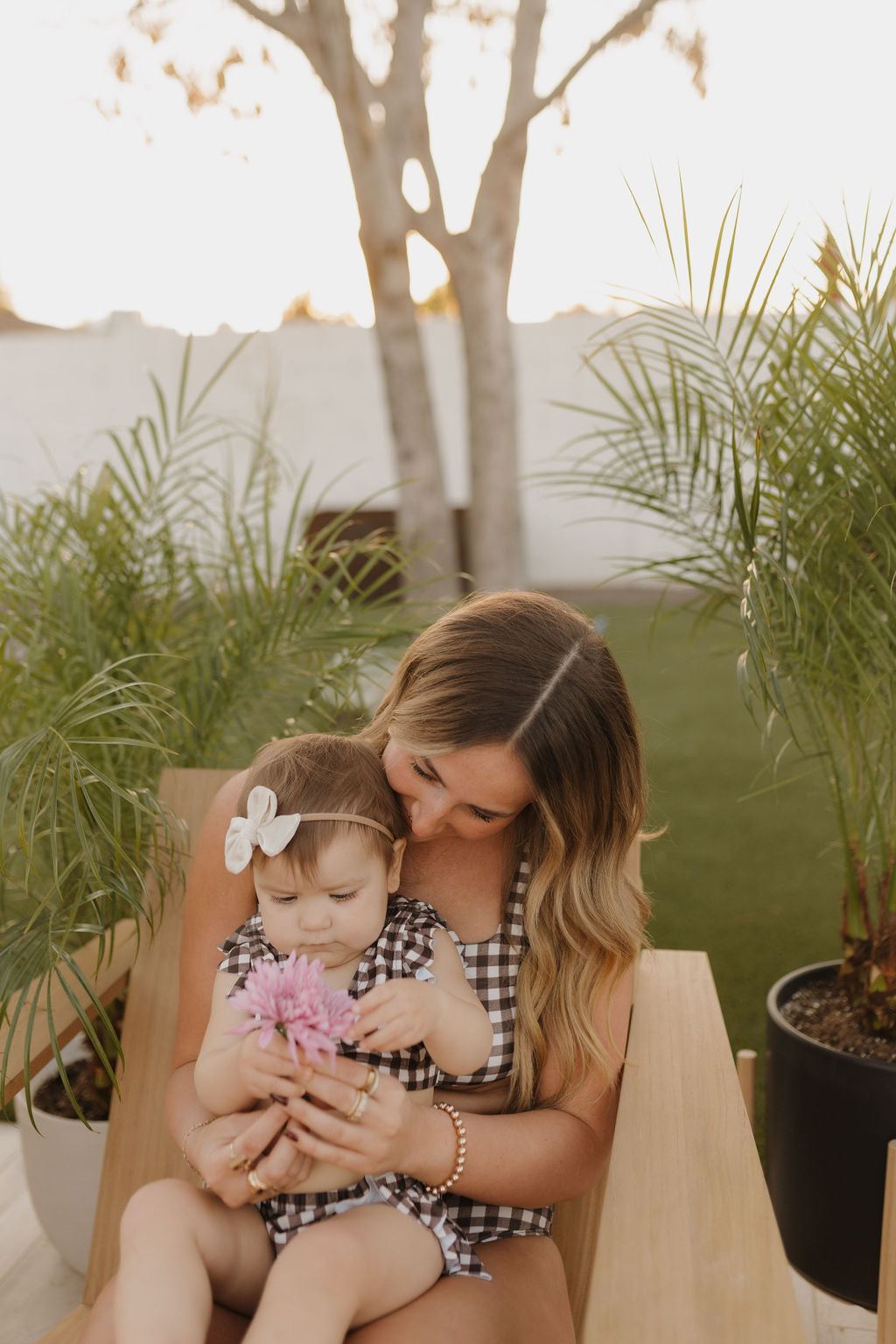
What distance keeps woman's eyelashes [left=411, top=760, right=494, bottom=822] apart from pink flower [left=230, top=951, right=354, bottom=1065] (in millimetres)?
342

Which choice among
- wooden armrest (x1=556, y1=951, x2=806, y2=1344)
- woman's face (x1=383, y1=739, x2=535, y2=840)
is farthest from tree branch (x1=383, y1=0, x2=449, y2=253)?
wooden armrest (x1=556, y1=951, x2=806, y2=1344)

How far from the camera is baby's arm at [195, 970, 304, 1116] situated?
1350mm

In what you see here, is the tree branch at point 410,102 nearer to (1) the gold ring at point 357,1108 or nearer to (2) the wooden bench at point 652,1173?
(2) the wooden bench at point 652,1173

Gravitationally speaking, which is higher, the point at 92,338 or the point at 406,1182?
the point at 92,338

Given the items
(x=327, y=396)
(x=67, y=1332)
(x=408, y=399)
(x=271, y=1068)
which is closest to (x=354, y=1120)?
(x=271, y=1068)

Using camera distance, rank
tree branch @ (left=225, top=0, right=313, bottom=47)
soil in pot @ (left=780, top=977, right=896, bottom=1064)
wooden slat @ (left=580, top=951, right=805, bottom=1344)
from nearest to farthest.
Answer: wooden slat @ (left=580, top=951, right=805, bottom=1344) < soil in pot @ (left=780, top=977, right=896, bottom=1064) < tree branch @ (left=225, top=0, right=313, bottom=47)

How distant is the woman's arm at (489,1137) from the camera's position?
1.35 m

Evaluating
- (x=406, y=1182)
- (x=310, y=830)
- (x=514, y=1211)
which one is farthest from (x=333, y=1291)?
(x=310, y=830)

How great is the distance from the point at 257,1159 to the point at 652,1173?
1.65 feet

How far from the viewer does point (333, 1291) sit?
4.27 ft

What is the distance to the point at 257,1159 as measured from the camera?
4.69 ft

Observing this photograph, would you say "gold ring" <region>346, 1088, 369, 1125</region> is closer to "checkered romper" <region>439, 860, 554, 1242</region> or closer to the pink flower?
the pink flower

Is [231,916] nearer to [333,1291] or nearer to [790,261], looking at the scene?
[333,1291]

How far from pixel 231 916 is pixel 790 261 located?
1590 millimetres
